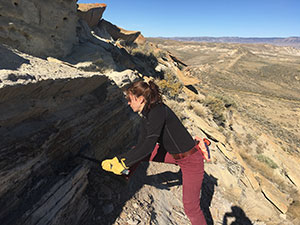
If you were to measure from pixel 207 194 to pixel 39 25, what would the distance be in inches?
257

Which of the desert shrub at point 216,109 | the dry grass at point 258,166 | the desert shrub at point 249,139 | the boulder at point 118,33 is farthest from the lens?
the boulder at point 118,33

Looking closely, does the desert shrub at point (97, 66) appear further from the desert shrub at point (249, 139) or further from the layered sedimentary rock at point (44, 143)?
the desert shrub at point (249, 139)

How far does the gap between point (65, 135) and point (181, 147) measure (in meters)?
1.58

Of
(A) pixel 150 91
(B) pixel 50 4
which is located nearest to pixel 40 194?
(A) pixel 150 91

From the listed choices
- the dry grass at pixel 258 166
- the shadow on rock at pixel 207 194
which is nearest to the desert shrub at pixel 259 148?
the dry grass at pixel 258 166

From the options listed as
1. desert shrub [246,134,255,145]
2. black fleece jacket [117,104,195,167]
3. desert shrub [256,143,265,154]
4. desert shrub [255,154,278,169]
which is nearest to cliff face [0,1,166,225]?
black fleece jacket [117,104,195,167]

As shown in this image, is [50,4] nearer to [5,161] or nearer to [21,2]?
[21,2]

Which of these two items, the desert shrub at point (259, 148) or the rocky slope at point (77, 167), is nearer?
the rocky slope at point (77, 167)

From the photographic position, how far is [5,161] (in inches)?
70.4

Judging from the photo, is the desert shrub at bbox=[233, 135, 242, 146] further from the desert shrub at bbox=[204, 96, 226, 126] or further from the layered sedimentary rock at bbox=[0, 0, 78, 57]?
the layered sedimentary rock at bbox=[0, 0, 78, 57]

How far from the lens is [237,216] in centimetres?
421

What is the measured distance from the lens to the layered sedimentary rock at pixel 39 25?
4848 mm

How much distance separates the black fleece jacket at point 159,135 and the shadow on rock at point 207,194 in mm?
2237

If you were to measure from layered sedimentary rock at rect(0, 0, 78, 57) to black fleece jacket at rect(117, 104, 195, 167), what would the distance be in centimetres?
493
